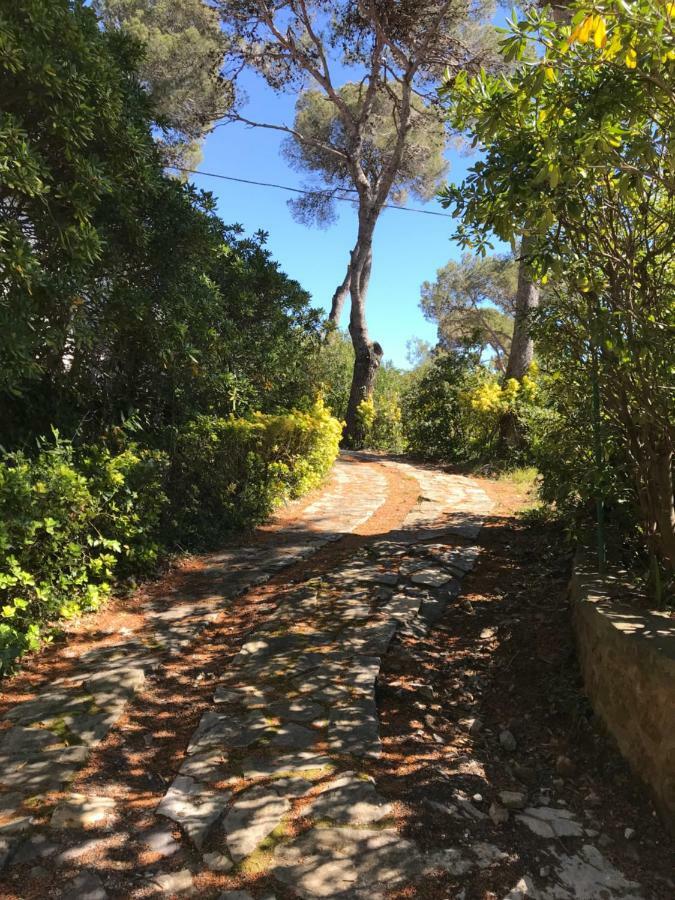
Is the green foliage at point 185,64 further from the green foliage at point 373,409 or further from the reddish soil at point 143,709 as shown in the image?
the reddish soil at point 143,709

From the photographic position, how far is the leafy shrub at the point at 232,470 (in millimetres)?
5883

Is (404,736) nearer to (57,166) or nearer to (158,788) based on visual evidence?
(158,788)

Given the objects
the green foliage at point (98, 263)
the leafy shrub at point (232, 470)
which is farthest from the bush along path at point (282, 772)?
the green foliage at point (98, 263)

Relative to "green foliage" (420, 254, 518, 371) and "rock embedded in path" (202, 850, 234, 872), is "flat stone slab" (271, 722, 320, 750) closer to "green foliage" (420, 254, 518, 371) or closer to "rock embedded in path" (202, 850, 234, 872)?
"rock embedded in path" (202, 850, 234, 872)

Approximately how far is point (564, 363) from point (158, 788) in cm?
359

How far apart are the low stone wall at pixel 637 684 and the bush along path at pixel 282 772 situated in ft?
1.13

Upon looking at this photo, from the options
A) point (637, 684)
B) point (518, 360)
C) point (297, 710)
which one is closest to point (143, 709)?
point (297, 710)

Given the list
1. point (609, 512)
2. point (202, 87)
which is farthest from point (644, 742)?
point (202, 87)

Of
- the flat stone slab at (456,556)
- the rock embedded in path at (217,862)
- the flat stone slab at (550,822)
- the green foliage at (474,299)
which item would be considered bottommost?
the rock embedded in path at (217,862)

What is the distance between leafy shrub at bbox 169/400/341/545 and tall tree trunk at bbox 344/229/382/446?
7420 millimetres

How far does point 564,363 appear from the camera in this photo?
13.8 feet

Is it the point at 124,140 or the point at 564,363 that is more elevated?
the point at 124,140

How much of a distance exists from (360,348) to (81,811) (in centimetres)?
1354

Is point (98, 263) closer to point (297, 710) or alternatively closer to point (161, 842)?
point (297, 710)
